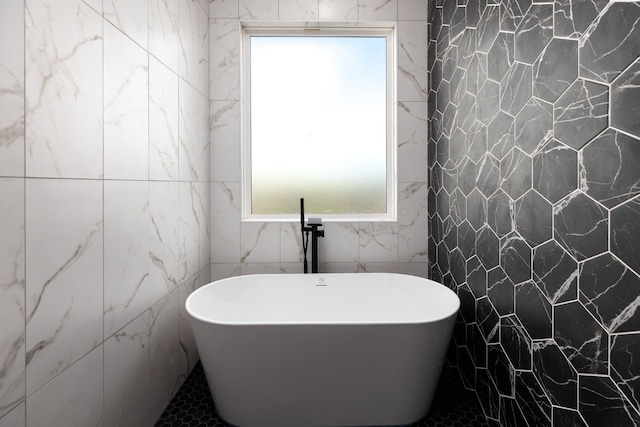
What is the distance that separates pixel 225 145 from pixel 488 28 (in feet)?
5.45

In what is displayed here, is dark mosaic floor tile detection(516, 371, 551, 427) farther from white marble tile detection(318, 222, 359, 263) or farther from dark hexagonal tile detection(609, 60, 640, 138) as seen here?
white marble tile detection(318, 222, 359, 263)

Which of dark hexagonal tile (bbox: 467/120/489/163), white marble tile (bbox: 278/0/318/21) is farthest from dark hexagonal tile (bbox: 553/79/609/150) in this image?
white marble tile (bbox: 278/0/318/21)

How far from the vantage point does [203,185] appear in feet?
7.06

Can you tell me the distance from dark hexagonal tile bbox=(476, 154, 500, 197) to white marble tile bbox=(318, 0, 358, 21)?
4.64ft

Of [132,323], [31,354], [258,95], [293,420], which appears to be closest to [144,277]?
[132,323]

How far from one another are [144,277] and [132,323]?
193 millimetres

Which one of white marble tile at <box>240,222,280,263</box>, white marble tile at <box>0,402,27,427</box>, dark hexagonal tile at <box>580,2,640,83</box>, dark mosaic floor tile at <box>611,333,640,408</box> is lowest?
white marble tile at <box>0,402,27,427</box>

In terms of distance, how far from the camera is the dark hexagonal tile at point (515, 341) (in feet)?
4.05

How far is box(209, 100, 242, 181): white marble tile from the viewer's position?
89.0 inches

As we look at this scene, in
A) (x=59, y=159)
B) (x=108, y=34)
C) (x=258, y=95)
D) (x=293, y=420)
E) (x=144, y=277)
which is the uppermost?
(x=258, y=95)

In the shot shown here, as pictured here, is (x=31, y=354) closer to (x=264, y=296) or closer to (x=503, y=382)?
(x=264, y=296)

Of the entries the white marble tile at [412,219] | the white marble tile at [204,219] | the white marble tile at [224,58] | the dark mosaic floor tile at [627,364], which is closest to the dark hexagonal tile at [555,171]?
the dark mosaic floor tile at [627,364]

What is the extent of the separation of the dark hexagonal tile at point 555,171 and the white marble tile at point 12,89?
157cm

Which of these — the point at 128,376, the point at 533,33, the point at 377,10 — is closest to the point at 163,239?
the point at 128,376
